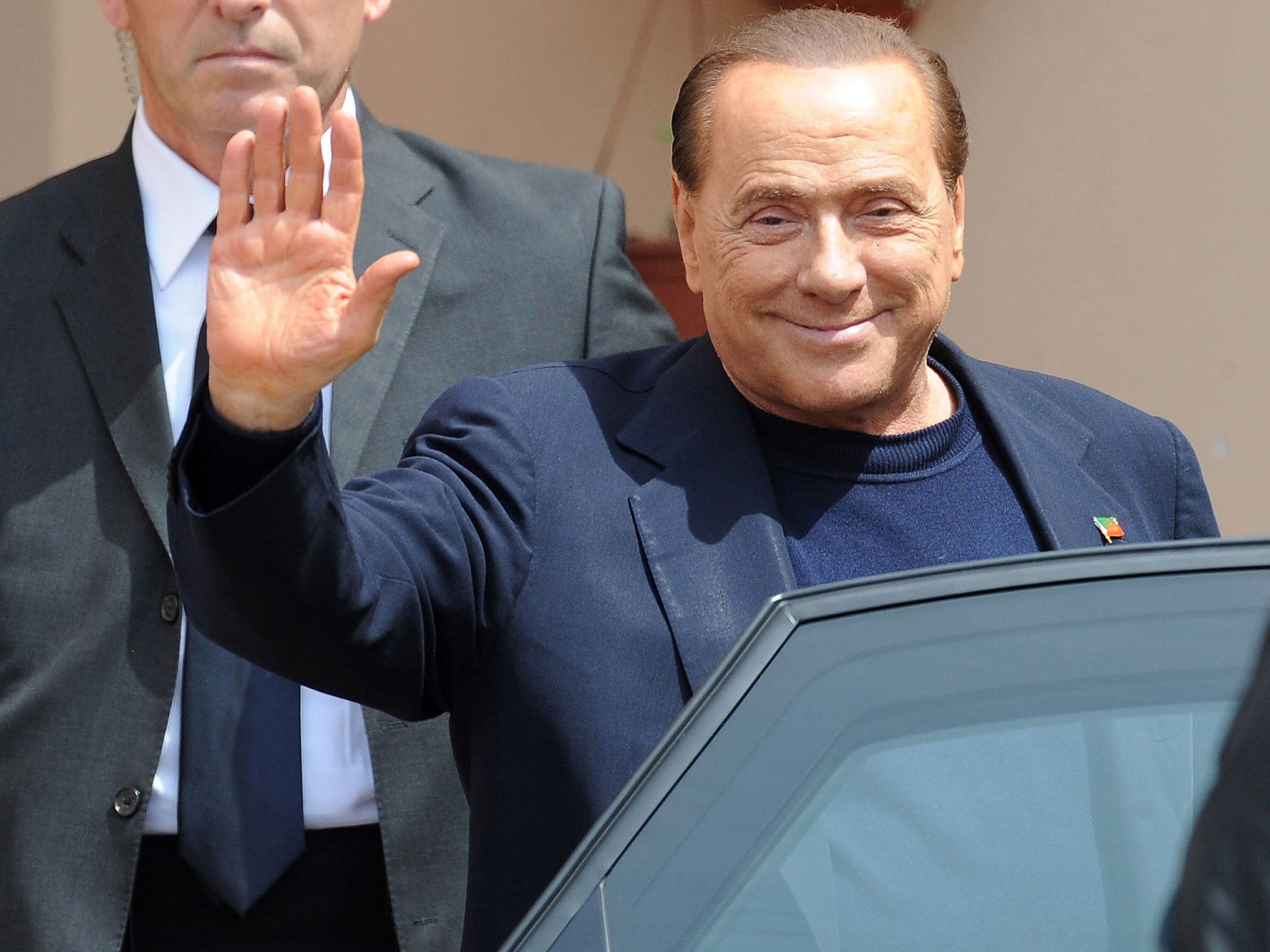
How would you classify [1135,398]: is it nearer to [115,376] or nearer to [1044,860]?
[115,376]

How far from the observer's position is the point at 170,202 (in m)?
2.49

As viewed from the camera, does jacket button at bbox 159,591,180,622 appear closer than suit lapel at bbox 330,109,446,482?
Yes

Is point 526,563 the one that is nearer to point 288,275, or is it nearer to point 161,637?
point 288,275

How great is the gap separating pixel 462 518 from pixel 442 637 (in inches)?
5.2

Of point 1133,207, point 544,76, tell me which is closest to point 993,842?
point 1133,207

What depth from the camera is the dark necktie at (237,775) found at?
2.24 meters

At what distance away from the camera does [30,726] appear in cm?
229

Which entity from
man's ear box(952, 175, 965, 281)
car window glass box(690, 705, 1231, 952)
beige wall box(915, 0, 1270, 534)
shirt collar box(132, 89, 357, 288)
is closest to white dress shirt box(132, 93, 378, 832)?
shirt collar box(132, 89, 357, 288)

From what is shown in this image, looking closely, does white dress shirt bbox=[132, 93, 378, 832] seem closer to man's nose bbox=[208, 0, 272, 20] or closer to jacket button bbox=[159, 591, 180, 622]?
jacket button bbox=[159, 591, 180, 622]

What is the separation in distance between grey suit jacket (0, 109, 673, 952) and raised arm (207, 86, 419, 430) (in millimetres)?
695

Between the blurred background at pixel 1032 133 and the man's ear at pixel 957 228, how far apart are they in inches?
61.9

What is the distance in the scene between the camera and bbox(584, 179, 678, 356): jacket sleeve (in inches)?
104

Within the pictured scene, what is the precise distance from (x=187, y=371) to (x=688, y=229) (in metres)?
0.73

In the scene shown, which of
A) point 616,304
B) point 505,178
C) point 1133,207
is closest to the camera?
point 616,304
